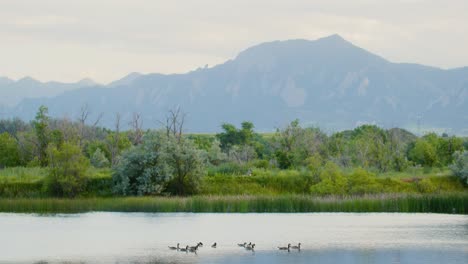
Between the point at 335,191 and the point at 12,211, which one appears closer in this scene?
the point at 12,211

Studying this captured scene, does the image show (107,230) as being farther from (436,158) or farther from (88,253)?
(436,158)

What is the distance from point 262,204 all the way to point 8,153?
33.3 metres

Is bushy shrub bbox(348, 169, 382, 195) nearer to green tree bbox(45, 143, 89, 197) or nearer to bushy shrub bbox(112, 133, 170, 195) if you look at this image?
bushy shrub bbox(112, 133, 170, 195)

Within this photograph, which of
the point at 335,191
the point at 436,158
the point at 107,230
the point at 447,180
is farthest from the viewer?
the point at 436,158

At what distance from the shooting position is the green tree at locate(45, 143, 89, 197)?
66.4 metres

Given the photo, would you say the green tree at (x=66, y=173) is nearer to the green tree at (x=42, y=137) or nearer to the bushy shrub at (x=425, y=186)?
the green tree at (x=42, y=137)

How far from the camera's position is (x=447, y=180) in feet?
247

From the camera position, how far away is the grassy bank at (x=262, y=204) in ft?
188

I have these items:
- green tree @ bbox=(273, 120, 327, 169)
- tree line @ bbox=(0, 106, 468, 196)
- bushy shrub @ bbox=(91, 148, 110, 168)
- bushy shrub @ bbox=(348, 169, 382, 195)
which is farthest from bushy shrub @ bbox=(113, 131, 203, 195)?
green tree @ bbox=(273, 120, 327, 169)

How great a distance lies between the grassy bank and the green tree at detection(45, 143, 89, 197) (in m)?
4.71

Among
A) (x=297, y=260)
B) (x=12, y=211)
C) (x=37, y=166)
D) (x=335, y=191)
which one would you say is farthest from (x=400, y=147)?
(x=297, y=260)

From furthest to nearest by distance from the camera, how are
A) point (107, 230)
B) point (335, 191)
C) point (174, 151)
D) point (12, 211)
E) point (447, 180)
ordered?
1. point (447, 180)
2. point (174, 151)
3. point (335, 191)
4. point (12, 211)
5. point (107, 230)

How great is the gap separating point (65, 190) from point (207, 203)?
44.2 ft

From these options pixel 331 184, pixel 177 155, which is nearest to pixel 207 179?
pixel 177 155
